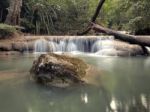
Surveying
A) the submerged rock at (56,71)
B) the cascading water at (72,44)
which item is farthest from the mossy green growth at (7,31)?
the submerged rock at (56,71)

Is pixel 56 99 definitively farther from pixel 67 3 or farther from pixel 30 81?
pixel 67 3

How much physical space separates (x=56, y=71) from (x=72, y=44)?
10.8 meters

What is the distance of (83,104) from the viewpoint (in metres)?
6.95

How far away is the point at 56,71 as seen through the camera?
8719 millimetres

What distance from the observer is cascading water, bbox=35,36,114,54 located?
19.0 meters

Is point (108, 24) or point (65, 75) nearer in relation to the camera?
point (65, 75)

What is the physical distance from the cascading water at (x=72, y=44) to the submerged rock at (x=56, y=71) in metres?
9.76

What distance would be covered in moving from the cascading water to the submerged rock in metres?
9.76

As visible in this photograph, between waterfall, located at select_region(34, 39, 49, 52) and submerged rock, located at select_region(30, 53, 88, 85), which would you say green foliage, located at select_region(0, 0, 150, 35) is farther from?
submerged rock, located at select_region(30, 53, 88, 85)

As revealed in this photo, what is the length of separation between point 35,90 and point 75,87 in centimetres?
107

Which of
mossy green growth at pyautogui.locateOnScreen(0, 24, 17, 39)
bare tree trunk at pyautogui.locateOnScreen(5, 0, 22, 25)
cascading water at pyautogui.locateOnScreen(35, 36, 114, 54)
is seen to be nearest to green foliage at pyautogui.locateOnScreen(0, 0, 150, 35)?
bare tree trunk at pyautogui.locateOnScreen(5, 0, 22, 25)

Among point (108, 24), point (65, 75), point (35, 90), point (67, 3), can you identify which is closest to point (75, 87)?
point (65, 75)

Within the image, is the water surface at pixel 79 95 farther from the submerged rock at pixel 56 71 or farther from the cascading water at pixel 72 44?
the cascading water at pixel 72 44

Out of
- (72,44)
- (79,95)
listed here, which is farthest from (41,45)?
(79,95)
